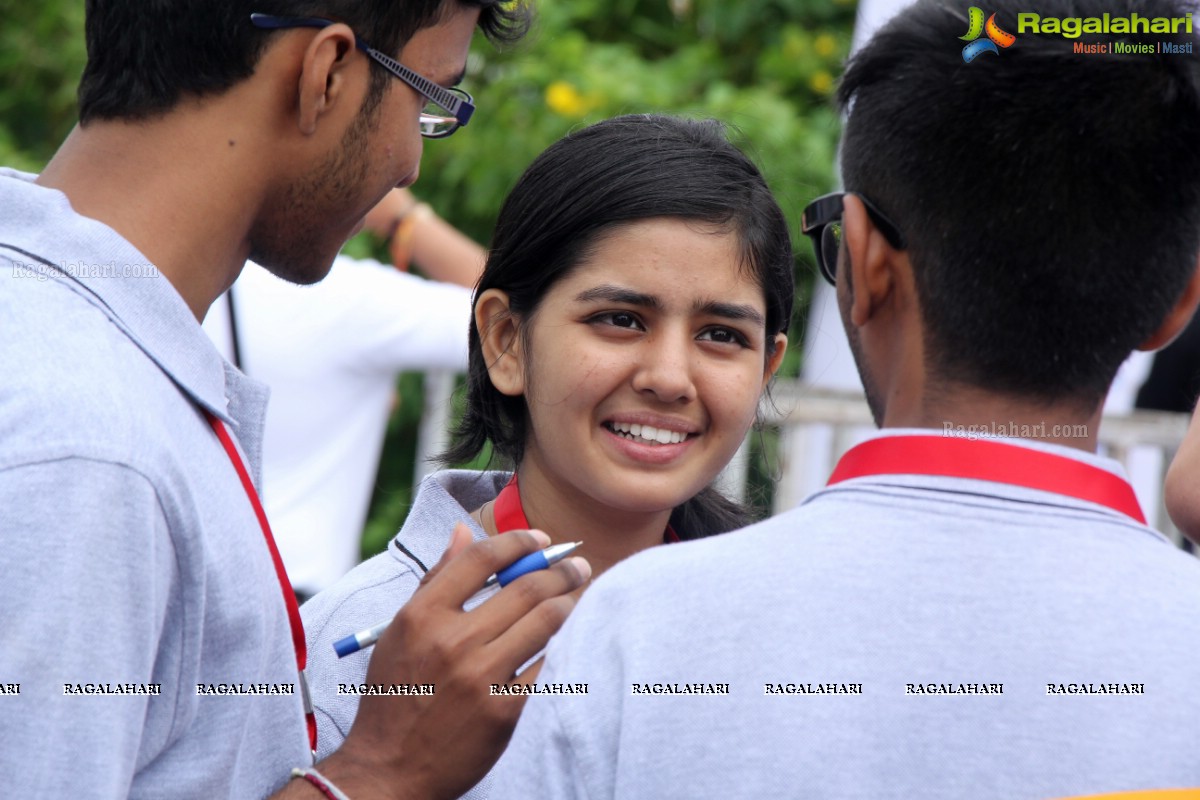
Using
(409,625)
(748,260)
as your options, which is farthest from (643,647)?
(748,260)

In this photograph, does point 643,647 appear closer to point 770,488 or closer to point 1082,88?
point 1082,88

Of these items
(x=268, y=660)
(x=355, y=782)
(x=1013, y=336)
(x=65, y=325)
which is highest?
(x=1013, y=336)

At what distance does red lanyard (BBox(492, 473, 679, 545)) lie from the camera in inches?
87.7

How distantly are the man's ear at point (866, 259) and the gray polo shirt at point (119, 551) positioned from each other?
0.68m

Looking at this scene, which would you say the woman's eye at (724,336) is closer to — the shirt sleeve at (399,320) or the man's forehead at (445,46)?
the man's forehead at (445,46)

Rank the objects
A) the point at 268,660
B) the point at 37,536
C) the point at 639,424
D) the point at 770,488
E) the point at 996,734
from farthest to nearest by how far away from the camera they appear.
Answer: the point at 770,488, the point at 639,424, the point at 268,660, the point at 37,536, the point at 996,734

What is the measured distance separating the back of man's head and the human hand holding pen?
0.53 meters

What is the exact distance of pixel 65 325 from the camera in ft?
4.41

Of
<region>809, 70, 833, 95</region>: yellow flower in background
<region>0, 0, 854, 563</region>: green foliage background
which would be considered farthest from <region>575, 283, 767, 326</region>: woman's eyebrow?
<region>809, 70, 833, 95</region>: yellow flower in background

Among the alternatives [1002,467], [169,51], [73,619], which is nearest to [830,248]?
[1002,467]

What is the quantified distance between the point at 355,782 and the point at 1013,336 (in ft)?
2.83

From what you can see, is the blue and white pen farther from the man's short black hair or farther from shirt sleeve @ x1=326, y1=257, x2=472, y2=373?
shirt sleeve @ x1=326, y1=257, x2=472, y2=373

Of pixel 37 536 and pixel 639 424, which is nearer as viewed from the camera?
pixel 37 536

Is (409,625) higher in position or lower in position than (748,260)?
lower
